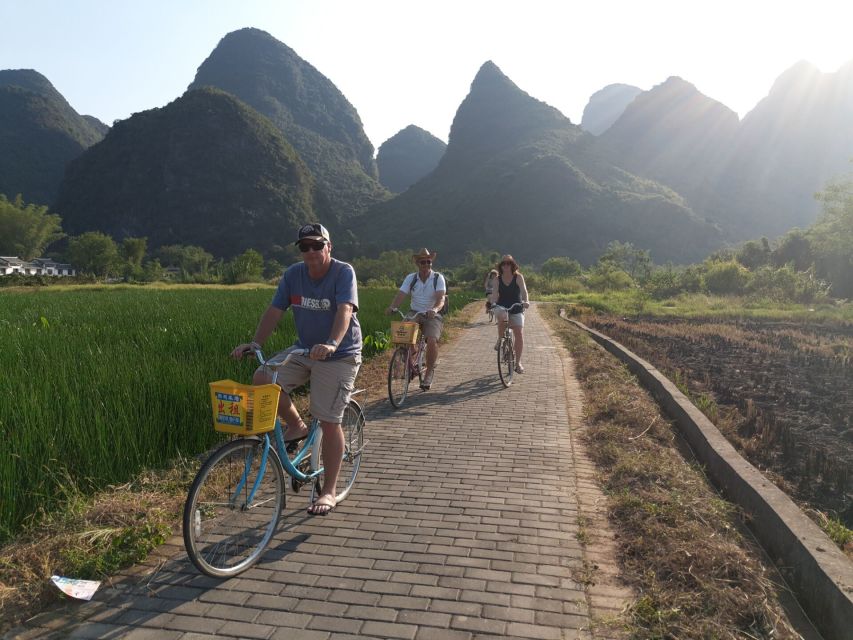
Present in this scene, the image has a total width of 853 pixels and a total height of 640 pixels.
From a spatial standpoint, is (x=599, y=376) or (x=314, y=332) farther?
(x=599, y=376)

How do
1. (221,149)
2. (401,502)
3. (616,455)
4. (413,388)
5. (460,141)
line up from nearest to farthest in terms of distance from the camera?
(401,502), (616,455), (413,388), (221,149), (460,141)

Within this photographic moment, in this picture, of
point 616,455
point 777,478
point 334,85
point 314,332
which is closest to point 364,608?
point 314,332

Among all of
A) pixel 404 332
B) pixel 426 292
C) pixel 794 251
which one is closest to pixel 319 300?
pixel 404 332

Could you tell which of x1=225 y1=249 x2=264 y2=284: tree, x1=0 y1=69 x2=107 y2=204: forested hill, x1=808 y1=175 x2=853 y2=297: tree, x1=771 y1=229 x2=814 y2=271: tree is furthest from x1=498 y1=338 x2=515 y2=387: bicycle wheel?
x1=0 y1=69 x2=107 y2=204: forested hill

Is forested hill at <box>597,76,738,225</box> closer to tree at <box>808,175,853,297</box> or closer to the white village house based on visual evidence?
tree at <box>808,175,853,297</box>

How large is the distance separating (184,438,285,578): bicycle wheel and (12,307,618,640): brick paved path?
0.12 metres

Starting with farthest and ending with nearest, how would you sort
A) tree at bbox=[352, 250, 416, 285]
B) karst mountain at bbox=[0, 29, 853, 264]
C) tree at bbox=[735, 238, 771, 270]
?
karst mountain at bbox=[0, 29, 853, 264]
tree at bbox=[352, 250, 416, 285]
tree at bbox=[735, 238, 771, 270]

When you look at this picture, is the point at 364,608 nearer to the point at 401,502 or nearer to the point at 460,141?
the point at 401,502

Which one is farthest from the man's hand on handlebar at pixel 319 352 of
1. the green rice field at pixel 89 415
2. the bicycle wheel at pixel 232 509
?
the green rice field at pixel 89 415

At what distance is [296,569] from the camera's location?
3109 millimetres

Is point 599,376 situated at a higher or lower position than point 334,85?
lower

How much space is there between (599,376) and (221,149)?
121 m

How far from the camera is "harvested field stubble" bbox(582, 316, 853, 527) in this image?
4.67 metres

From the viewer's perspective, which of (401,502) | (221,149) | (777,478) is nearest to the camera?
(401,502)
